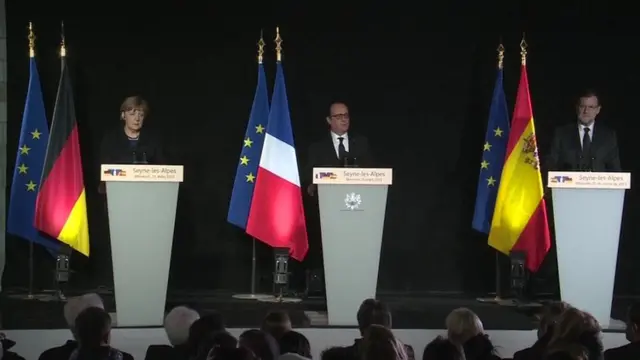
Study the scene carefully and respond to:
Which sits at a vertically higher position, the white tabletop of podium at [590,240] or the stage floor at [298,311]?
the white tabletop of podium at [590,240]

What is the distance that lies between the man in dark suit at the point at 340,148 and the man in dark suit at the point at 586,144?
142 cm

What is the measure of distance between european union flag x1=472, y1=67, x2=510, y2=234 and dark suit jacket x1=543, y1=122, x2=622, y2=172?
47cm

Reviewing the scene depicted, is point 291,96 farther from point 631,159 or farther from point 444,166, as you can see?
point 631,159

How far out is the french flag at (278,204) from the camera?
664 cm

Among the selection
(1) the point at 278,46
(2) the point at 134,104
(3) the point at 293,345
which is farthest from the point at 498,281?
(3) the point at 293,345

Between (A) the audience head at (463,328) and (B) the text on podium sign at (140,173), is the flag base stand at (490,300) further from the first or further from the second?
(A) the audience head at (463,328)

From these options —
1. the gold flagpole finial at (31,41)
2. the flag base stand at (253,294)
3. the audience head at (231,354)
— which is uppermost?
the gold flagpole finial at (31,41)

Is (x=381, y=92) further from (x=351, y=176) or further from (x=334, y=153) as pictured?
(x=351, y=176)

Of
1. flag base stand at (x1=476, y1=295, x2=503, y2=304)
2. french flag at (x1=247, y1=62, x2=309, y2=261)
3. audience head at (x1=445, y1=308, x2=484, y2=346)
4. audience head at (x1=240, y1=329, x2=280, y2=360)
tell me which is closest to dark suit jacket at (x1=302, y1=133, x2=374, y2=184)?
french flag at (x1=247, y1=62, x2=309, y2=261)

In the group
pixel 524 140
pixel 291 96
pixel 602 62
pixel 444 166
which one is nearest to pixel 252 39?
pixel 291 96

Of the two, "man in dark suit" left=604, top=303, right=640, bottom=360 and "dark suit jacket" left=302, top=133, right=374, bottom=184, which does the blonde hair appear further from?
"man in dark suit" left=604, top=303, right=640, bottom=360

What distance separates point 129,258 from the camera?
592 cm

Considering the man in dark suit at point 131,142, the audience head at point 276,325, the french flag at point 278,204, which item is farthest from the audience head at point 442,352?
the man in dark suit at point 131,142

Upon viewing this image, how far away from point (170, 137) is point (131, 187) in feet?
6.07
